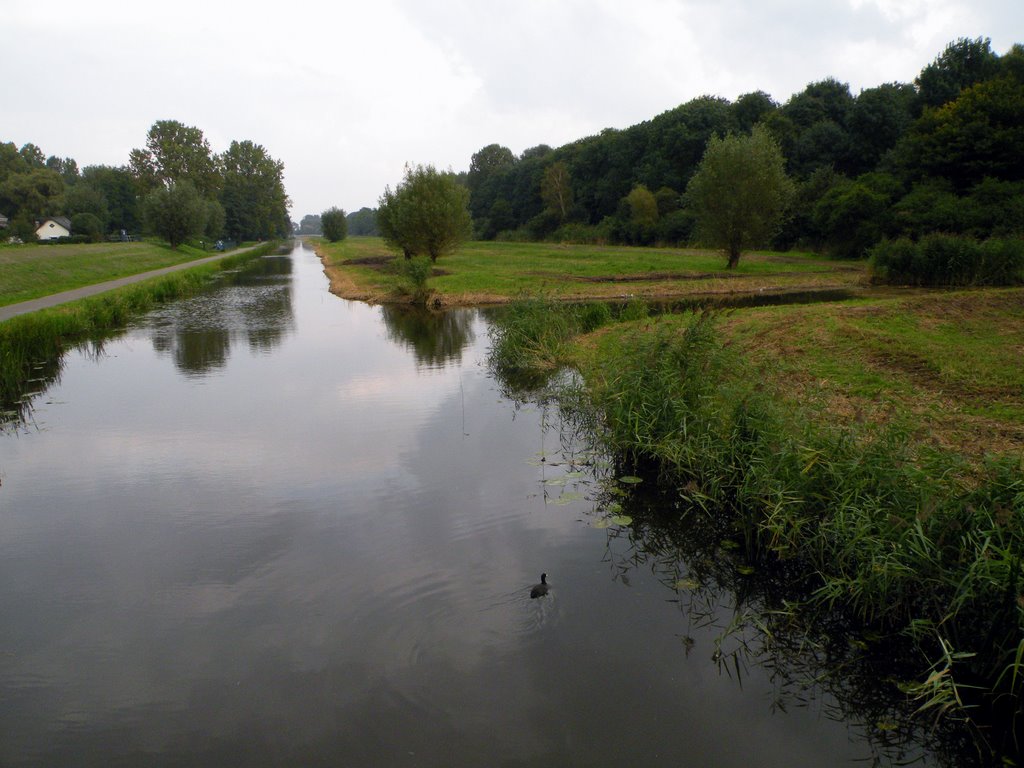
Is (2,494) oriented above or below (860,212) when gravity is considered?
below

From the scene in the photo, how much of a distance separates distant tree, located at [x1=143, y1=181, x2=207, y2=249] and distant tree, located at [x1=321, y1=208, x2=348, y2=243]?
47.3 metres

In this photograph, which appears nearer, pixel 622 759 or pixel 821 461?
pixel 622 759

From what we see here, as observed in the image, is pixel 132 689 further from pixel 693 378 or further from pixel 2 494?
pixel 693 378

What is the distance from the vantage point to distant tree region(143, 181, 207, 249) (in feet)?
188

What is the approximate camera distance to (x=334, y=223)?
10669 centimetres

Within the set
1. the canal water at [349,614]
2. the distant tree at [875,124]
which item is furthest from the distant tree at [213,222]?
the canal water at [349,614]

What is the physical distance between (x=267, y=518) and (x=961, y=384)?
949 centimetres

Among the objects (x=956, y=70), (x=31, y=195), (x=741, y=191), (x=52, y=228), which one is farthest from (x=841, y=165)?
(x=31, y=195)

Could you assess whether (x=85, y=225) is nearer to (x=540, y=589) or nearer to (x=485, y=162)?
(x=485, y=162)

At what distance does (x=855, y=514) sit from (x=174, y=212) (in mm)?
63979

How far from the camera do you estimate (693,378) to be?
8492 mm

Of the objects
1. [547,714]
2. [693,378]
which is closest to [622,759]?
[547,714]

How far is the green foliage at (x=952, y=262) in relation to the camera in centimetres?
2381

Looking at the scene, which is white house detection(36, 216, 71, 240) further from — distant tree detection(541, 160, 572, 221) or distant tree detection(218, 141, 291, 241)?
distant tree detection(541, 160, 572, 221)
